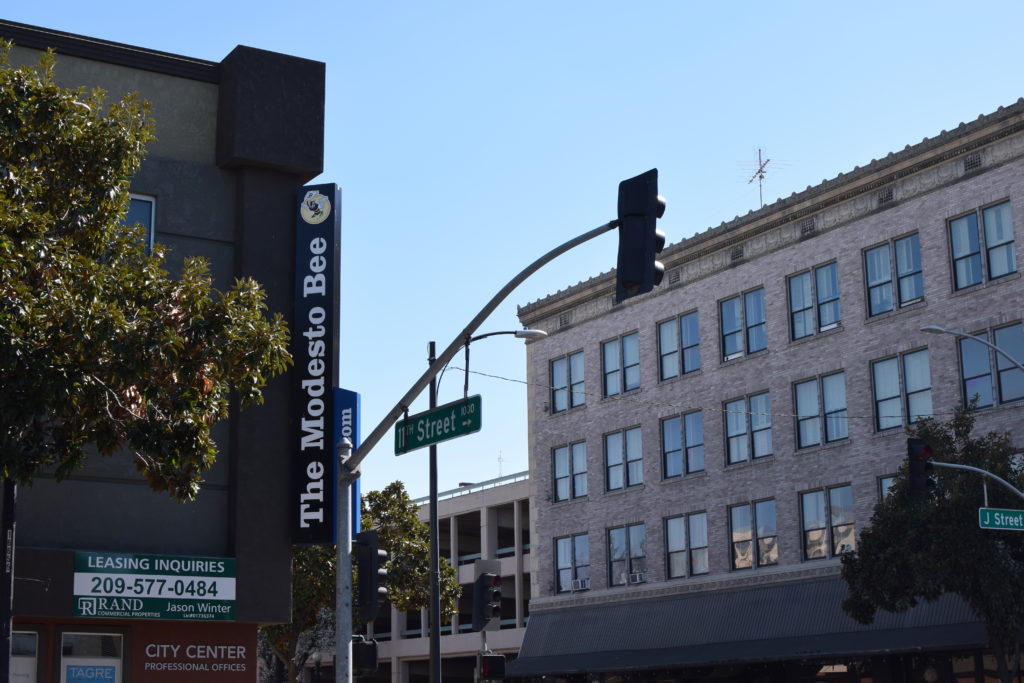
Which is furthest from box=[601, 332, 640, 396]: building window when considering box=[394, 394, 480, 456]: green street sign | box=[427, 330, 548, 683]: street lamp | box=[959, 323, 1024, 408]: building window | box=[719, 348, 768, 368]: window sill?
box=[394, 394, 480, 456]: green street sign

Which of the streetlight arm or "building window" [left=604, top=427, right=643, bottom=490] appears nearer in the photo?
the streetlight arm

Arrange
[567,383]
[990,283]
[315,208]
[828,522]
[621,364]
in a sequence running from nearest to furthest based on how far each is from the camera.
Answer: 1. [315,208]
2. [990,283]
3. [828,522]
4. [621,364]
5. [567,383]

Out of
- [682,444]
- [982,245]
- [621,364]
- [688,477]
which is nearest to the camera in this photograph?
[982,245]

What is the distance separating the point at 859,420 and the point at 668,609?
970 cm

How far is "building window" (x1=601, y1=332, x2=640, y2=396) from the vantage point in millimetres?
49031

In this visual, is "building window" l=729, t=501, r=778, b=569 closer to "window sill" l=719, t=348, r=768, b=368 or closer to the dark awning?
the dark awning

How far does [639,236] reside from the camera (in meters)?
14.5

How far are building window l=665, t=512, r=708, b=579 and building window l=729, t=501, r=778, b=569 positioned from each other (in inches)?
50.0

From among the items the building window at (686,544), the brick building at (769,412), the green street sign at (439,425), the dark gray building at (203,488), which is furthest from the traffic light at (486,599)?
the building window at (686,544)

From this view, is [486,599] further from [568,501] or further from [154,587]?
[568,501]

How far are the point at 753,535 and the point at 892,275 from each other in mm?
9176

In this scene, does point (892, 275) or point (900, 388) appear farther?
point (892, 275)

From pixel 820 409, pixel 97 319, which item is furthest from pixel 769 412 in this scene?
pixel 97 319

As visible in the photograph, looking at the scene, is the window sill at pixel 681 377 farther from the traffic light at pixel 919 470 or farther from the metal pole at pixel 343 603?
the metal pole at pixel 343 603
